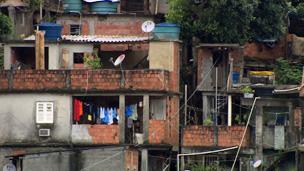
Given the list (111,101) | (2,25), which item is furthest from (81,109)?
(2,25)

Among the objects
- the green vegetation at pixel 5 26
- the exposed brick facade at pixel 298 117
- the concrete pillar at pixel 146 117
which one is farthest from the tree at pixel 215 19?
the green vegetation at pixel 5 26

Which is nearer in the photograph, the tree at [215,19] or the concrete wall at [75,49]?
the concrete wall at [75,49]

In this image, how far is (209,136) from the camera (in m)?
40.5

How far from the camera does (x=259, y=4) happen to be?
4353 cm

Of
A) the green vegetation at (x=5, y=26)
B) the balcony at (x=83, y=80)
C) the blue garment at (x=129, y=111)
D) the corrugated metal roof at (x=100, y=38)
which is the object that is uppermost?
the green vegetation at (x=5, y=26)

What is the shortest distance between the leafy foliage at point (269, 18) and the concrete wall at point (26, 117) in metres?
A: 7.53

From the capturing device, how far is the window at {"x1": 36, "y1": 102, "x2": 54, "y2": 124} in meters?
40.6

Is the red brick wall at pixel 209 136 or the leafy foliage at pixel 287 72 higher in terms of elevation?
the leafy foliage at pixel 287 72

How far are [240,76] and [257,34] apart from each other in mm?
2298

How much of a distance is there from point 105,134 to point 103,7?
274 inches

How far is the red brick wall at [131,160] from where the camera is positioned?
3972 cm

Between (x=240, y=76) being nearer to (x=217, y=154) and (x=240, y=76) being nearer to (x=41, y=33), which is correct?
(x=217, y=154)

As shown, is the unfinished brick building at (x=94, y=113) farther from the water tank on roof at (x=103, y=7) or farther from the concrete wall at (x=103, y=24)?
the water tank on roof at (x=103, y=7)

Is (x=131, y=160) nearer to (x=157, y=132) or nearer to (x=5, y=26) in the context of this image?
(x=157, y=132)
